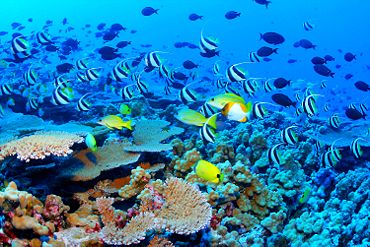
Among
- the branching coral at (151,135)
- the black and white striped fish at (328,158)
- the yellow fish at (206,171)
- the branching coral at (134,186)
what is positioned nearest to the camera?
the yellow fish at (206,171)

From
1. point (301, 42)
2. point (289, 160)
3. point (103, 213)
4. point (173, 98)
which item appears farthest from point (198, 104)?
point (103, 213)

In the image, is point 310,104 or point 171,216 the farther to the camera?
point 310,104

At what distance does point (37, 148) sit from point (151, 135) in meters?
2.14

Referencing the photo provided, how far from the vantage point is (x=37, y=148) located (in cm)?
386

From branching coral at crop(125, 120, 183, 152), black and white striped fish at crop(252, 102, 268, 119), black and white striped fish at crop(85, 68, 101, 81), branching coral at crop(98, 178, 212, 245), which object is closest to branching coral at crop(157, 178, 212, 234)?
branching coral at crop(98, 178, 212, 245)

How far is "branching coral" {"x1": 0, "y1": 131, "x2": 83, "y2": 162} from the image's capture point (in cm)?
381

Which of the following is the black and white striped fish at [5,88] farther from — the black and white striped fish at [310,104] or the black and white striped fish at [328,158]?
the black and white striped fish at [328,158]

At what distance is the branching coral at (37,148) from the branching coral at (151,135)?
1.06 metres

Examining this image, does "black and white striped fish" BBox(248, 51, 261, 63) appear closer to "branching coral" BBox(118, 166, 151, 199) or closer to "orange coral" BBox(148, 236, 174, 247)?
"branching coral" BBox(118, 166, 151, 199)

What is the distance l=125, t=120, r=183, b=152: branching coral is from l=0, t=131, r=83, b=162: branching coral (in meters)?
1.06

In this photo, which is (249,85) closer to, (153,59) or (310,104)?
(310,104)

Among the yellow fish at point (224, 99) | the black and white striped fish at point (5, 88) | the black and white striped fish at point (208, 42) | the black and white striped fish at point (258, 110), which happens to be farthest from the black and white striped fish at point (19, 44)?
the black and white striped fish at point (258, 110)

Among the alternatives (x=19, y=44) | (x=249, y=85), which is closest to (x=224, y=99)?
(x=249, y=85)

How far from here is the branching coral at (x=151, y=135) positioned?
4.90m
